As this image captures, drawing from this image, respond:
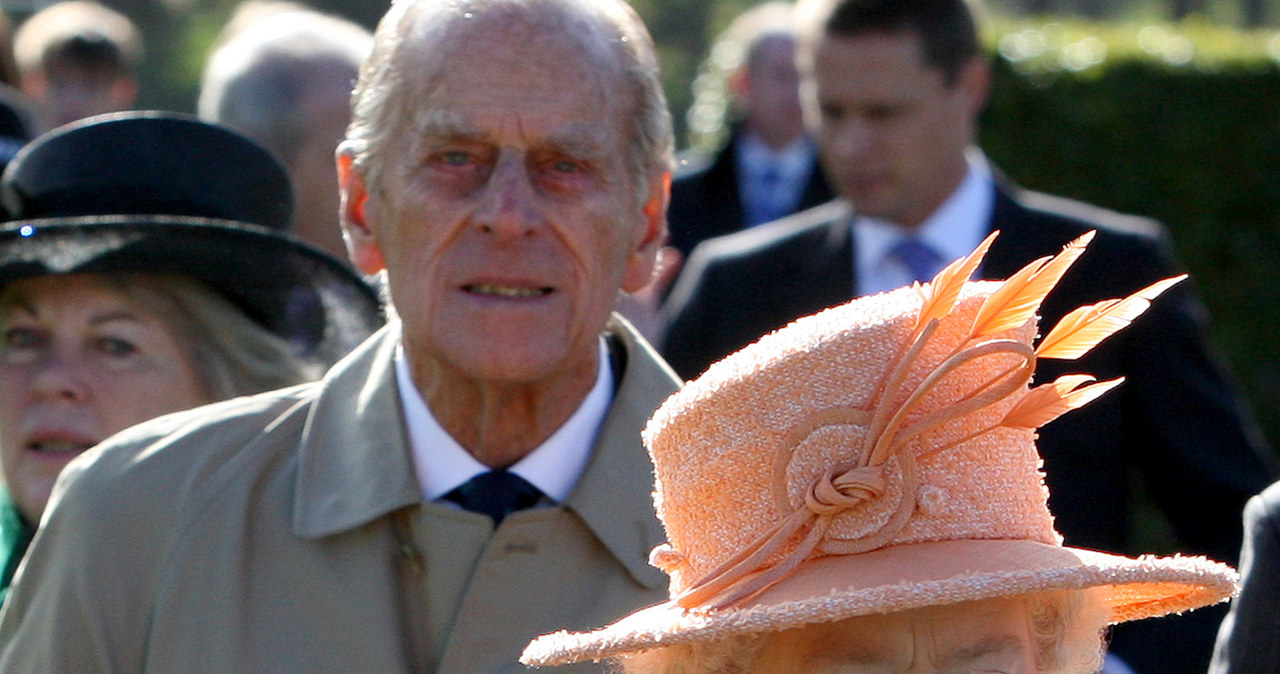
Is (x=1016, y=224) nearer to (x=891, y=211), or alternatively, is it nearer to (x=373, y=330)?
(x=891, y=211)

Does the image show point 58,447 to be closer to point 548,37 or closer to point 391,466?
point 391,466

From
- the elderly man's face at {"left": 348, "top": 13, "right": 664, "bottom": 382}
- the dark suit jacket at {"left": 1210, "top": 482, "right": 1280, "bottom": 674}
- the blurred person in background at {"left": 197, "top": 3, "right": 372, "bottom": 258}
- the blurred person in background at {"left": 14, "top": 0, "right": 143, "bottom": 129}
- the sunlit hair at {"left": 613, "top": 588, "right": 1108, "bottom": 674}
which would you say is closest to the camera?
the sunlit hair at {"left": 613, "top": 588, "right": 1108, "bottom": 674}

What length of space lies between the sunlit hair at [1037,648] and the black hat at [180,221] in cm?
151

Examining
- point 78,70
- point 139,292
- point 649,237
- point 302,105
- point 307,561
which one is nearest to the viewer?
point 307,561

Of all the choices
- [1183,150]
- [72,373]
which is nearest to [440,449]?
[72,373]

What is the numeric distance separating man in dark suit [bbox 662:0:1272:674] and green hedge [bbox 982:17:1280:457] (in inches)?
166

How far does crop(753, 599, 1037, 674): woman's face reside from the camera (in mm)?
2186

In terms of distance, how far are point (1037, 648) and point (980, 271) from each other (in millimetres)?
2330

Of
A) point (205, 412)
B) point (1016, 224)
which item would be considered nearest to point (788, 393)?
point (205, 412)

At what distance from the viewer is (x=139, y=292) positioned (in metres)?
3.66

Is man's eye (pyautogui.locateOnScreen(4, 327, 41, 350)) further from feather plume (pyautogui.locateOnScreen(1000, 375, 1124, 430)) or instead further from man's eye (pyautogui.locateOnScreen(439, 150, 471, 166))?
feather plume (pyautogui.locateOnScreen(1000, 375, 1124, 430))

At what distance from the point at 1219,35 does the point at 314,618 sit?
8.71 metres

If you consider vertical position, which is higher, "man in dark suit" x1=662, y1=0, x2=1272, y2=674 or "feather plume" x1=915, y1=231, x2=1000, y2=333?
"feather plume" x1=915, y1=231, x2=1000, y2=333

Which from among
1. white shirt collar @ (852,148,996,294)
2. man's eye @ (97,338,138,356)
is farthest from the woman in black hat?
white shirt collar @ (852,148,996,294)
